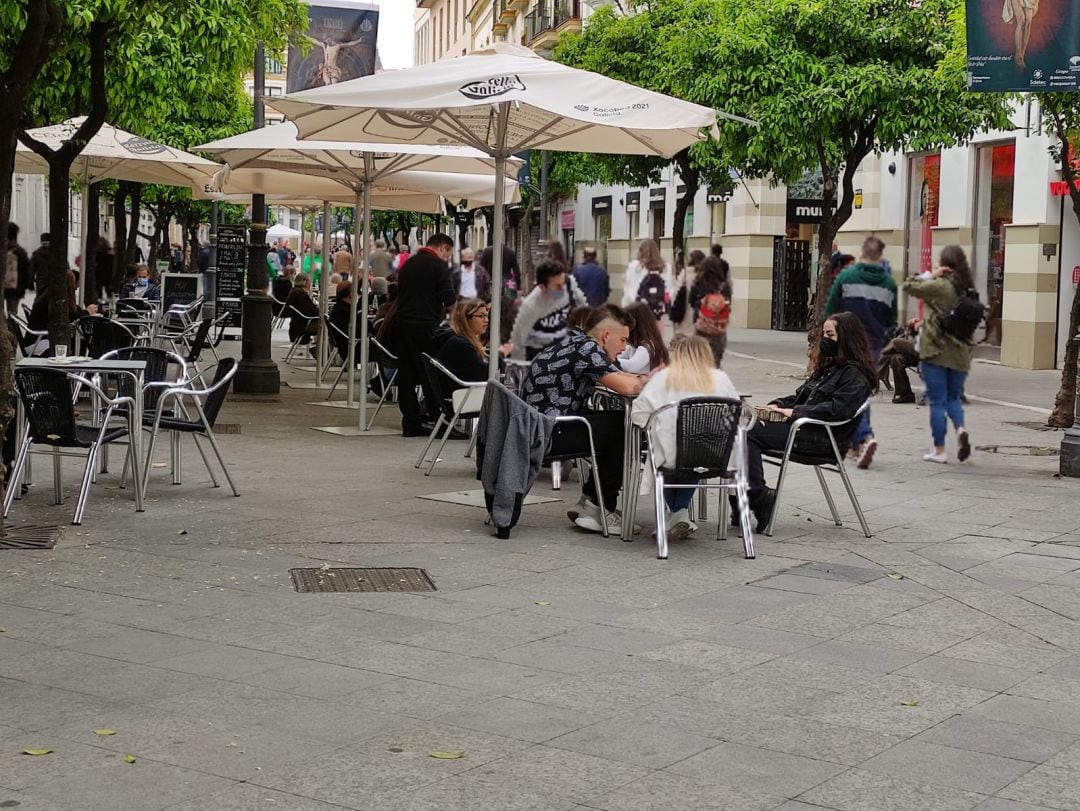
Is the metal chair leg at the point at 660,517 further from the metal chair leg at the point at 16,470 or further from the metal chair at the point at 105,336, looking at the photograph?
the metal chair at the point at 105,336

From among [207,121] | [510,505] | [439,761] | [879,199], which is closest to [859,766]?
[439,761]

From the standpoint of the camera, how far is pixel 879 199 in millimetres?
30000

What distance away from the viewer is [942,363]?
12.5m

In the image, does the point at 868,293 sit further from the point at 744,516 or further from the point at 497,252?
the point at 744,516

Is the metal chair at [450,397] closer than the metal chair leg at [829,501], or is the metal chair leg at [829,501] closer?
the metal chair leg at [829,501]

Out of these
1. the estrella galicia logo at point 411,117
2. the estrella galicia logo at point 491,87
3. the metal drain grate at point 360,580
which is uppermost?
the estrella galicia logo at point 491,87

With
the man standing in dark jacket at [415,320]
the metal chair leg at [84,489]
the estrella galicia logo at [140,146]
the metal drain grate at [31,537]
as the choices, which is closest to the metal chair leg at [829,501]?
the metal chair leg at [84,489]

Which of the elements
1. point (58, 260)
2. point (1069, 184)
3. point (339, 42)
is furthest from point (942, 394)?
point (339, 42)

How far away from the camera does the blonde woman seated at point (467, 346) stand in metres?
11.7

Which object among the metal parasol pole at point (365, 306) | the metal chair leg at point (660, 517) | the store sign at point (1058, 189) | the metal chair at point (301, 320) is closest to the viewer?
the metal chair leg at point (660, 517)

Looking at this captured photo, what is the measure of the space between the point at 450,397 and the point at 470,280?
11433 millimetres

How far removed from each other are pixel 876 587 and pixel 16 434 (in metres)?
5.34

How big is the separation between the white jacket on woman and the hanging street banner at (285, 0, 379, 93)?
1146cm

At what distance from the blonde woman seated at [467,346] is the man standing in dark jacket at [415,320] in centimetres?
Result: 133
